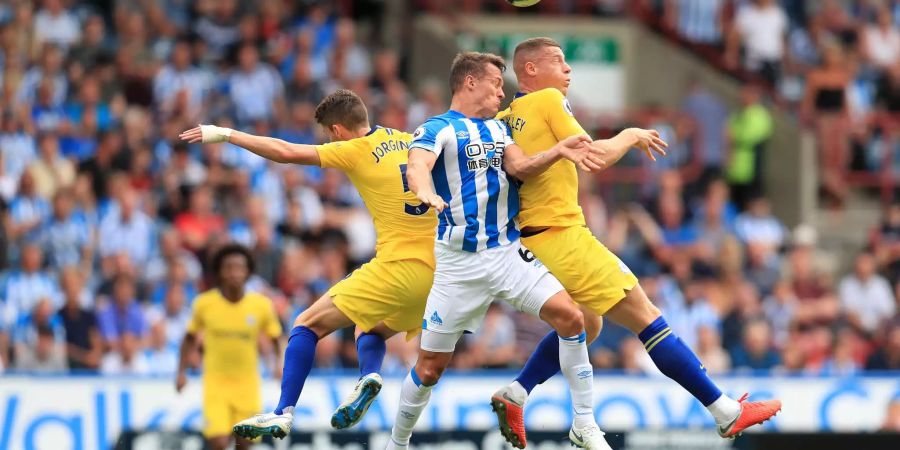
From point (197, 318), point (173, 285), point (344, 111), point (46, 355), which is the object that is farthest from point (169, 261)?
point (344, 111)

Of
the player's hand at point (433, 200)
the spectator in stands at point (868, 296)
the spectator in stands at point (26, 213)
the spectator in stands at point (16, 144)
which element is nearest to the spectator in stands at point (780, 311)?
the spectator in stands at point (868, 296)

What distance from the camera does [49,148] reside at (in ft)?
58.3

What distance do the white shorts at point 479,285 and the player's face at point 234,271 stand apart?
3.90m

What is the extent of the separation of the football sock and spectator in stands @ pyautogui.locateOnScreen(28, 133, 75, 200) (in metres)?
9.00

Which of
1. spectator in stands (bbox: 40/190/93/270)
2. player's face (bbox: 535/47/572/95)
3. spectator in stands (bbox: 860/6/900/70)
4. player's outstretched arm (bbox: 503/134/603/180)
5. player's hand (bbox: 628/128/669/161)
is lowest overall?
spectator in stands (bbox: 40/190/93/270)

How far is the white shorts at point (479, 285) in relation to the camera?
10141 millimetres

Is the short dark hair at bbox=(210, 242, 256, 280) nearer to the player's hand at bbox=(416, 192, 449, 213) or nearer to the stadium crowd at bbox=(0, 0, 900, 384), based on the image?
the stadium crowd at bbox=(0, 0, 900, 384)

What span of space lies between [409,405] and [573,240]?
152cm

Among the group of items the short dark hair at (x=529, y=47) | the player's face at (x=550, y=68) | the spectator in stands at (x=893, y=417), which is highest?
the short dark hair at (x=529, y=47)

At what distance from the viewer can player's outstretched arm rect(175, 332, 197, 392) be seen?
44.8 ft

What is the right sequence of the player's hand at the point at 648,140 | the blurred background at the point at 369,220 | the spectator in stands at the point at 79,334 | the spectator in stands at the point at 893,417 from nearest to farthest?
the player's hand at the point at 648,140 → the spectator in stands at the point at 893,417 → the blurred background at the point at 369,220 → the spectator in stands at the point at 79,334

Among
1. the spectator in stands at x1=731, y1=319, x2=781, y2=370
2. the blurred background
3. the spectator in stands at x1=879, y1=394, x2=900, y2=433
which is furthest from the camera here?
the spectator in stands at x1=731, y1=319, x2=781, y2=370

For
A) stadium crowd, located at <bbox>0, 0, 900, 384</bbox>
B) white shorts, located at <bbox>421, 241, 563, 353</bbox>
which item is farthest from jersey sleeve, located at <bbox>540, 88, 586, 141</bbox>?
stadium crowd, located at <bbox>0, 0, 900, 384</bbox>

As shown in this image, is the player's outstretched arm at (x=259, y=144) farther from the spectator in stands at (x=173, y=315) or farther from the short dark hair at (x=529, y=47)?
the spectator in stands at (x=173, y=315)
